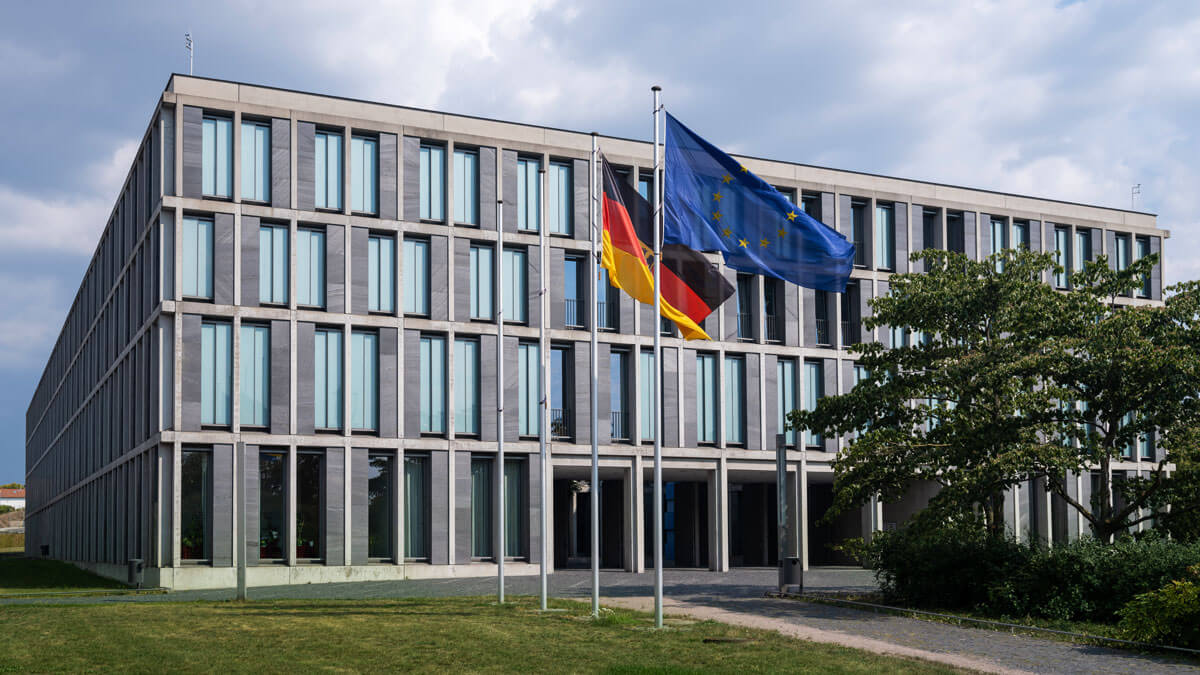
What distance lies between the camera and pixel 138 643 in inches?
742

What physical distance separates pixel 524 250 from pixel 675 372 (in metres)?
7.51

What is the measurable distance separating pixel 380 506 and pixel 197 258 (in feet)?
33.7

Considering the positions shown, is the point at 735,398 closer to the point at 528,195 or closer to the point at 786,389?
the point at 786,389

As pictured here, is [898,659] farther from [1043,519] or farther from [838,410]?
[1043,519]

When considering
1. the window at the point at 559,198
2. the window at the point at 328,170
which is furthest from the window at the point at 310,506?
the window at the point at 559,198

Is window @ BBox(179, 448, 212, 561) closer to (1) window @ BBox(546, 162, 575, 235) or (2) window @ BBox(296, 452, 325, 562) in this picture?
(2) window @ BBox(296, 452, 325, 562)

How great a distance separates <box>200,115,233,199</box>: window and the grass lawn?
18215 millimetres

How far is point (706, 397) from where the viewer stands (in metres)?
47.6

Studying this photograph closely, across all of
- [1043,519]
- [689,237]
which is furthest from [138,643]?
[1043,519]

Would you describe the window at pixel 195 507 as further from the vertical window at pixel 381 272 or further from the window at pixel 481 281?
the window at pixel 481 281

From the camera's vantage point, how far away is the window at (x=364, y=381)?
1641 inches

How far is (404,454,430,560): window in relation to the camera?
42000 millimetres

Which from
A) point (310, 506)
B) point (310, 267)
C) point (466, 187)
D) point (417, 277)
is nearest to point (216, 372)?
point (310, 267)

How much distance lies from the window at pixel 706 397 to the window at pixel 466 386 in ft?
29.4
